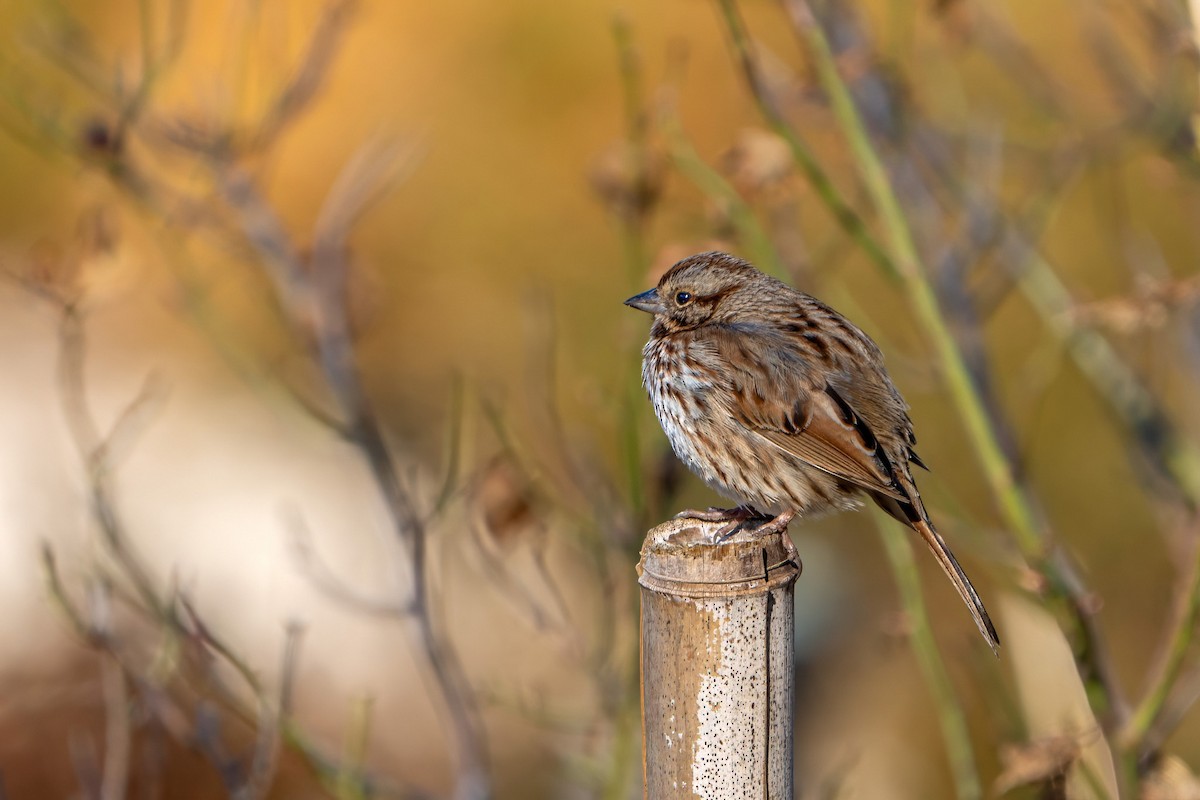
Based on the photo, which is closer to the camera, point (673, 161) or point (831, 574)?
point (673, 161)

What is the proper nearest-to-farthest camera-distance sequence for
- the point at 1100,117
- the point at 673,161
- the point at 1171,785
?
1. the point at 1171,785
2. the point at 673,161
3. the point at 1100,117

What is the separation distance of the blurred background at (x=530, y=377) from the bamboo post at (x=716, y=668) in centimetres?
92

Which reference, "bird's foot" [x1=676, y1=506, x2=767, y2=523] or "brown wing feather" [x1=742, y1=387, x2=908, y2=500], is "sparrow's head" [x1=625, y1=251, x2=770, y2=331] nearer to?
"brown wing feather" [x1=742, y1=387, x2=908, y2=500]

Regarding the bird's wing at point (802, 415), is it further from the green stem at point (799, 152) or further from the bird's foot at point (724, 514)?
the green stem at point (799, 152)

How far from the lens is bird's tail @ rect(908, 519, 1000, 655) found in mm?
2785

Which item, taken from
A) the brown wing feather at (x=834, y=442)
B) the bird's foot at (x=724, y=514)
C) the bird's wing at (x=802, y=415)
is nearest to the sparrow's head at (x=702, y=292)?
the bird's wing at (x=802, y=415)

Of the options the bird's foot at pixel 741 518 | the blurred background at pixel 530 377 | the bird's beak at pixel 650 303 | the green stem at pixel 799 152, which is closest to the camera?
the bird's foot at pixel 741 518

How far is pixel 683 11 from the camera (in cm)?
797

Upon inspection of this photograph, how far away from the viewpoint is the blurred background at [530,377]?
130 inches

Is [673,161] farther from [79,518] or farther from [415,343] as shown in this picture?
[415,343]

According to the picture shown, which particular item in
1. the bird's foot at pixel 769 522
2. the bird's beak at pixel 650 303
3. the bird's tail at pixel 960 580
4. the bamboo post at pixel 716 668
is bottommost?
the bamboo post at pixel 716 668

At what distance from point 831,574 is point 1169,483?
2712 millimetres

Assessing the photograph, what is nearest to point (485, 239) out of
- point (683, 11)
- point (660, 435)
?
point (683, 11)

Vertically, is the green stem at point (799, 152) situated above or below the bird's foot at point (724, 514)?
above
